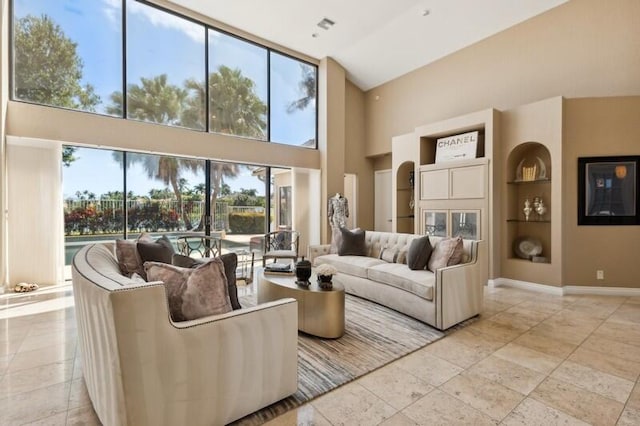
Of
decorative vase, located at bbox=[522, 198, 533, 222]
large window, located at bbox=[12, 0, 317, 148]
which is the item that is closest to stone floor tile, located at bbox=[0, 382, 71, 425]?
large window, located at bbox=[12, 0, 317, 148]

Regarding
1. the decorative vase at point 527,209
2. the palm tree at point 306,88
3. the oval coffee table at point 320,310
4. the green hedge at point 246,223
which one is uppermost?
the palm tree at point 306,88

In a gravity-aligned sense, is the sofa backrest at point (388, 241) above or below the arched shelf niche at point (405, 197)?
below

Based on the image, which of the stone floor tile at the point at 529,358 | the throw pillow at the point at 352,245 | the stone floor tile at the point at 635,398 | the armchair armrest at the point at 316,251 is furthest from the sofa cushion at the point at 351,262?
the stone floor tile at the point at 635,398

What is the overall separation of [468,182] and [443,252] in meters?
2.28

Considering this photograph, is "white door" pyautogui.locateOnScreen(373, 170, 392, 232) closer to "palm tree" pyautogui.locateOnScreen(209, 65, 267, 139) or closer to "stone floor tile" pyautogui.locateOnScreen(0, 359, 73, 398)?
"palm tree" pyautogui.locateOnScreen(209, 65, 267, 139)

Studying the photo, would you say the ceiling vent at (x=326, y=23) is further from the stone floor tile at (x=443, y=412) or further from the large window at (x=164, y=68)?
the stone floor tile at (x=443, y=412)

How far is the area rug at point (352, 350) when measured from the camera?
208 cm

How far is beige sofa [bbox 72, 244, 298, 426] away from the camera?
143 cm

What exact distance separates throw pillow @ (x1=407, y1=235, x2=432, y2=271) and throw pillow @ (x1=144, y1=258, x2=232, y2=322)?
2.56m

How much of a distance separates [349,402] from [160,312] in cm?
133

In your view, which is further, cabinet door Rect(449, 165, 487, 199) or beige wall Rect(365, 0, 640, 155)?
cabinet door Rect(449, 165, 487, 199)

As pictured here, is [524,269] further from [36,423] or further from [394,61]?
[36,423]

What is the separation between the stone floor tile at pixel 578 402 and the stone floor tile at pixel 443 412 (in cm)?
52

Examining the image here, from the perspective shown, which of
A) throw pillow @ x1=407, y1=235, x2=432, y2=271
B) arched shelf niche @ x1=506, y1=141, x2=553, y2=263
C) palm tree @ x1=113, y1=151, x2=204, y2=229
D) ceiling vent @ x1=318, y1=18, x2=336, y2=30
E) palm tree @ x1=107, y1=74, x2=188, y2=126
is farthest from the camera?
ceiling vent @ x1=318, y1=18, x2=336, y2=30
